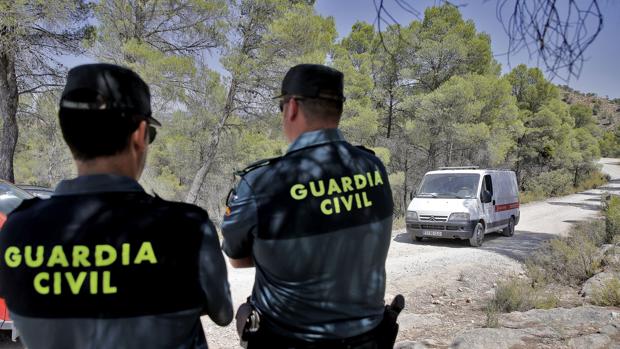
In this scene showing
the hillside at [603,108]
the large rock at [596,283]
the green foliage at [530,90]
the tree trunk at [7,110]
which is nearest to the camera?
the large rock at [596,283]

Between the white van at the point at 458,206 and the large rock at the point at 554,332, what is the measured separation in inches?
212

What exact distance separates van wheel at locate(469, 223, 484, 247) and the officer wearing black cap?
32.6 ft

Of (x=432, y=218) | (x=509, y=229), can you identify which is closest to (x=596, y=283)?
(x=432, y=218)

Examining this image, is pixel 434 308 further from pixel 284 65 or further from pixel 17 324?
pixel 284 65

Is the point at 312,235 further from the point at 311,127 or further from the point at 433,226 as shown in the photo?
the point at 433,226

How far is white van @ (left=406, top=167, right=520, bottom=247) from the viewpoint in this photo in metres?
10.1

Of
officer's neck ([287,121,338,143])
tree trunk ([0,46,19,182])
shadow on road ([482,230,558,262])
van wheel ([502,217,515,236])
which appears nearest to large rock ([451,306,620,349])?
officer's neck ([287,121,338,143])

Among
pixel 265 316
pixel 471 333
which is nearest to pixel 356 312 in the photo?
pixel 265 316

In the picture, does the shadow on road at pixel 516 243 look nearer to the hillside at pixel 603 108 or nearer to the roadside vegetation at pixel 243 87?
the roadside vegetation at pixel 243 87

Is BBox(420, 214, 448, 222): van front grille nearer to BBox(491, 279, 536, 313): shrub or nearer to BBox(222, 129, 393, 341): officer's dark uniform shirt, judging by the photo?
BBox(491, 279, 536, 313): shrub

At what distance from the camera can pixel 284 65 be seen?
46.8 feet

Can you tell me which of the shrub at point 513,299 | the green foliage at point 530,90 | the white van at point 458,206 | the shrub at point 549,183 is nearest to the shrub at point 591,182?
the shrub at point 549,183

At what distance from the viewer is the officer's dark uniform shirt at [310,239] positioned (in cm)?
161

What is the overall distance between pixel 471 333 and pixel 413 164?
20.6 meters
